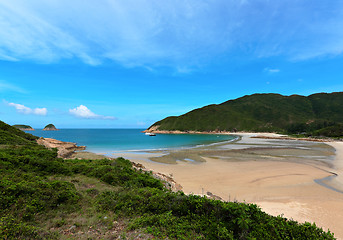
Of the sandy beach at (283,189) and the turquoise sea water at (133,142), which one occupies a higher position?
the turquoise sea water at (133,142)

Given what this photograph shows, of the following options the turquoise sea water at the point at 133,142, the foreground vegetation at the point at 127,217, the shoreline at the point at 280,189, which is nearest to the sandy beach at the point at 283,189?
the shoreline at the point at 280,189

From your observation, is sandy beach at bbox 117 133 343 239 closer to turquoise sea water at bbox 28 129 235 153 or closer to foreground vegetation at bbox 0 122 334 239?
foreground vegetation at bbox 0 122 334 239

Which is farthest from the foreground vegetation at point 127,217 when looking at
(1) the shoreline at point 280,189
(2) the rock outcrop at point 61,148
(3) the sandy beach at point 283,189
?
(2) the rock outcrop at point 61,148

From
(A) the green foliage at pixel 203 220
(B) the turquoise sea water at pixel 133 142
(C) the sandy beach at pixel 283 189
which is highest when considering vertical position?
(A) the green foliage at pixel 203 220

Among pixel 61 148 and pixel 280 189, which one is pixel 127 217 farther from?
pixel 61 148

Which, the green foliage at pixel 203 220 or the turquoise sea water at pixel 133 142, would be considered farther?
the turquoise sea water at pixel 133 142

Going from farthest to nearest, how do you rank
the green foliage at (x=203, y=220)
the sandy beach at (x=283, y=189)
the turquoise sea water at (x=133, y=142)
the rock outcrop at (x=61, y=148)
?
the turquoise sea water at (x=133, y=142) → the rock outcrop at (x=61, y=148) → the sandy beach at (x=283, y=189) → the green foliage at (x=203, y=220)

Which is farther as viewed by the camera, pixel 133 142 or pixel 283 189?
pixel 133 142

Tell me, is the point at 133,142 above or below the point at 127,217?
below

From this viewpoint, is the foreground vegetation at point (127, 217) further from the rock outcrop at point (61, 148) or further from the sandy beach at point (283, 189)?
the rock outcrop at point (61, 148)

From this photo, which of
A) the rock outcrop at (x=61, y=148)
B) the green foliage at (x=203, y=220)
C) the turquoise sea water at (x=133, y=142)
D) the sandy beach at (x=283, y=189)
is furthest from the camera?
the turquoise sea water at (x=133, y=142)

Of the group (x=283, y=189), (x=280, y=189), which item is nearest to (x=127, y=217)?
(x=280, y=189)

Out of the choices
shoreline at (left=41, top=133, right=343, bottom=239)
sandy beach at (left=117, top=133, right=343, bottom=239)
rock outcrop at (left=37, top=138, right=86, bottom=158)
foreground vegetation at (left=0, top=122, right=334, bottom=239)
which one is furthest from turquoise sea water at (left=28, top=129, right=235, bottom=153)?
foreground vegetation at (left=0, top=122, right=334, bottom=239)

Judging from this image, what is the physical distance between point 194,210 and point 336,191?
44.0ft
